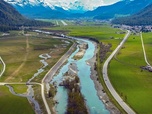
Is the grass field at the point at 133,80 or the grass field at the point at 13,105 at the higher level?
the grass field at the point at 133,80

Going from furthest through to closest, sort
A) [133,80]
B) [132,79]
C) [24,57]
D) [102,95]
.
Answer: [24,57], [132,79], [133,80], [102,95]

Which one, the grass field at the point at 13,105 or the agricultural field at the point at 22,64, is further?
the agricultural field at the point at 22,64

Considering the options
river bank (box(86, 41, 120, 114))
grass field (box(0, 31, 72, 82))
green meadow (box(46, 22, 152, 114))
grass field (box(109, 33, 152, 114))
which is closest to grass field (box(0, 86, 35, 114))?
grass field (box(0, 31, 72, 82))

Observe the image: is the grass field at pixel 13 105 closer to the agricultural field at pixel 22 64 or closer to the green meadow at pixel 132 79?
the agricultural field at pixel 22 64

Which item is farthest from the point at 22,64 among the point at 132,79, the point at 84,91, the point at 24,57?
the point at 132,79

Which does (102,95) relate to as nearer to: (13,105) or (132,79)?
(132,79)

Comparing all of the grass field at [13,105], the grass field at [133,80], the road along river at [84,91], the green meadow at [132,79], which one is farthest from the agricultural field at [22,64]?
the grass field at [133,80]

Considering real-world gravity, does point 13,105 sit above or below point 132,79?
below
